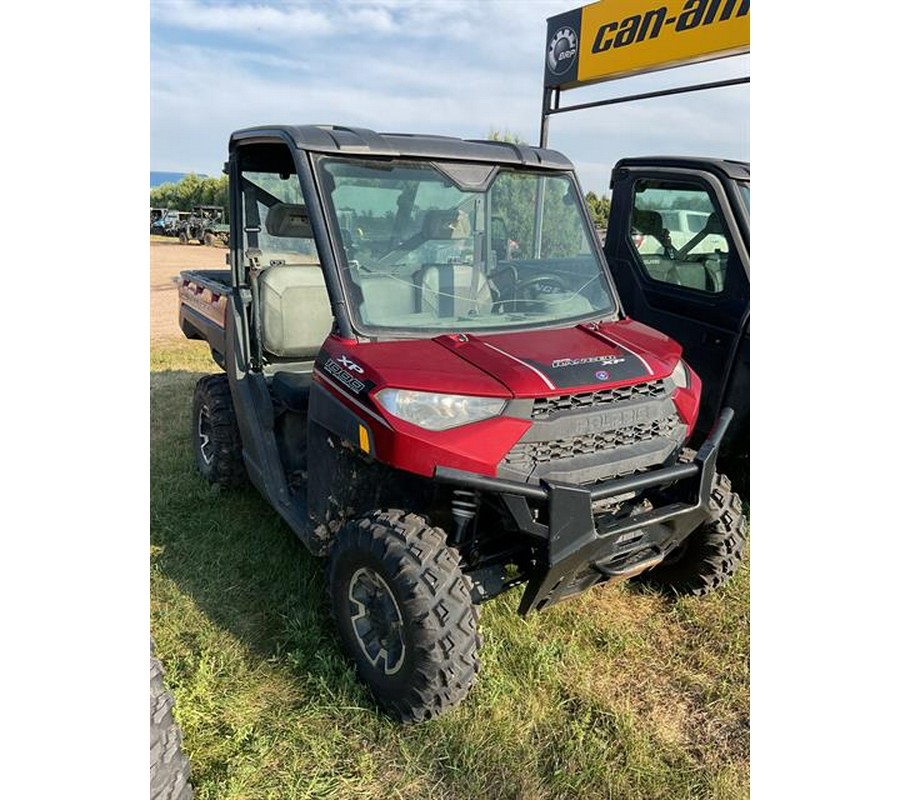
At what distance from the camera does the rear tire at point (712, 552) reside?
297 centimetres

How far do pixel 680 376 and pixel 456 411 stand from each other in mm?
1018

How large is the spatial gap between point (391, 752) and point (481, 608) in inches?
34.8

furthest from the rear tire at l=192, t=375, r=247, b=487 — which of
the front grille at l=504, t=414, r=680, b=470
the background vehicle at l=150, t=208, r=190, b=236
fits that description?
the background vehicle at l=150, t=208, r=190, b=236

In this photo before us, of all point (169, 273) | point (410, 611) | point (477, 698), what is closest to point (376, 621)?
point (410, 611)

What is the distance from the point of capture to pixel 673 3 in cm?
685

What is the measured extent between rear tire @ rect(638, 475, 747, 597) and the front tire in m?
1.24

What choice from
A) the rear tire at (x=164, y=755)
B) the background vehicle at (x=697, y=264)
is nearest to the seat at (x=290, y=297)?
the rear tire at (x=164, y=755)

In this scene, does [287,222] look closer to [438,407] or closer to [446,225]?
[446,225]

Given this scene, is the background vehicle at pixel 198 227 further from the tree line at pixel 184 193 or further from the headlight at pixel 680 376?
the headlight at pixel 680 376

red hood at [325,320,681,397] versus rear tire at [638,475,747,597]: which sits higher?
red hood at [325,320,681,397]

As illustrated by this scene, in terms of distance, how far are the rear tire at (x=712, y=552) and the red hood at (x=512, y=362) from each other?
73 cm

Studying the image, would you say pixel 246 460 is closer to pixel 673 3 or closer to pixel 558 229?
pixel 558 229

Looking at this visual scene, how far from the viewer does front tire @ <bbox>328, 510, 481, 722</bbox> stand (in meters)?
2.25

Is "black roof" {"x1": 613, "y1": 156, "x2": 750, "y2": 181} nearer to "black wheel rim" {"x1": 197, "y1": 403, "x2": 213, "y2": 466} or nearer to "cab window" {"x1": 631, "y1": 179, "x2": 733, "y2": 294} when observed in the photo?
"cab window" {"x1": 631, "y1": 179, "x2": 733, "y2": 294}
